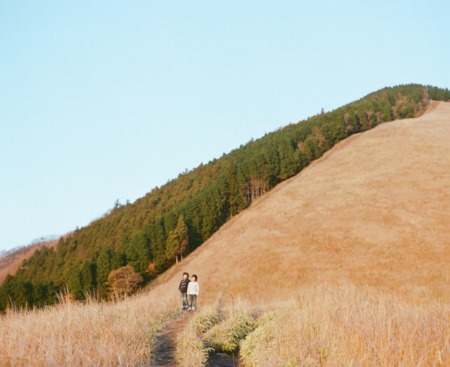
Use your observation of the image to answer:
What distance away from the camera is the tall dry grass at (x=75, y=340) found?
20.3ft

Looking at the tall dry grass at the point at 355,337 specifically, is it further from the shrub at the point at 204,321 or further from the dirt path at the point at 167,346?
the shrub at the point at 204,321

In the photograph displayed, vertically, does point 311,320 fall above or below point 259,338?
above

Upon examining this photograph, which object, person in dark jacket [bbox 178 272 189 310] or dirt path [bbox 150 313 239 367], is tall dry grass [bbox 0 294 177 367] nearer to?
dirt path [bbox 150 313 239 367]

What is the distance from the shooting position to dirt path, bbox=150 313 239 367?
9531 mm

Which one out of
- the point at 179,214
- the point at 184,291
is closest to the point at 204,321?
the point at 184,291

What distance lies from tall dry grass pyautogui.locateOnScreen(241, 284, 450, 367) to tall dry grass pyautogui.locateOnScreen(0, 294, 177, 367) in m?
2.56

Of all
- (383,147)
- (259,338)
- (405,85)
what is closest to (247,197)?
(383,147)

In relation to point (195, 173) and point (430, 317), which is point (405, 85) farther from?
point (430, 317)

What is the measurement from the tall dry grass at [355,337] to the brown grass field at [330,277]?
3 cm

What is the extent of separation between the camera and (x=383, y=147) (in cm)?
8769

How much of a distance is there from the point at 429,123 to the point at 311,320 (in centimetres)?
10121

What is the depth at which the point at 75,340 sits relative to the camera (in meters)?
7.45

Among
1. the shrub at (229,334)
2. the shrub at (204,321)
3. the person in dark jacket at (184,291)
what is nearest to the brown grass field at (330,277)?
the shrub at (229,334)

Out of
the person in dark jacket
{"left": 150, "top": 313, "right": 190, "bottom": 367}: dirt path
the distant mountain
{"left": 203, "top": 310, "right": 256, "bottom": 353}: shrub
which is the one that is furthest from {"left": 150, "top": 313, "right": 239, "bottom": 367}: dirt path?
the distant mountain
